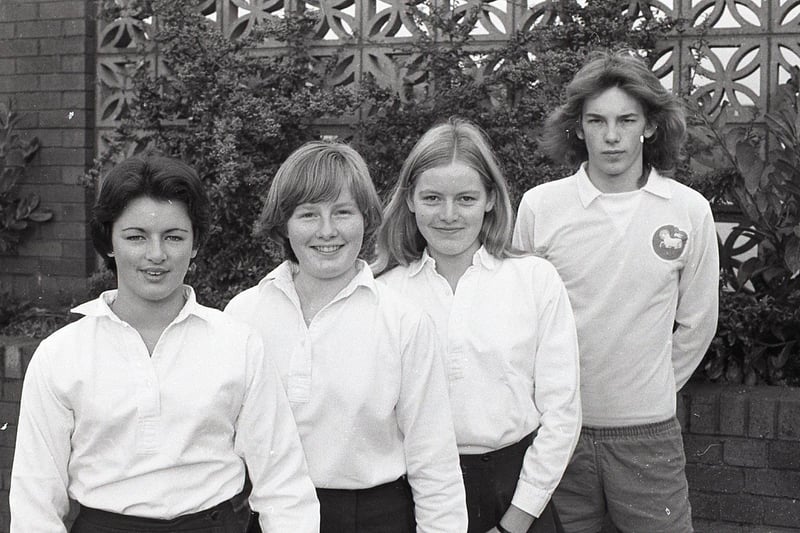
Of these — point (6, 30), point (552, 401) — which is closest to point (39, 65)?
point (6, 30)

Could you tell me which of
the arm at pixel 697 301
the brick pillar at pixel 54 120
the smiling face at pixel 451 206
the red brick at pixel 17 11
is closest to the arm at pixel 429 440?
the smiling face at pixel 451 206

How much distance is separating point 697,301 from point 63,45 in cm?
380

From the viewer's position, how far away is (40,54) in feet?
17.8

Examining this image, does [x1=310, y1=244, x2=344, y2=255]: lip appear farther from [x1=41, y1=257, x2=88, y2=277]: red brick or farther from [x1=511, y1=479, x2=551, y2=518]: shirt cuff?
[x1=41, y1=257, x2=88, y2=277]: red brick

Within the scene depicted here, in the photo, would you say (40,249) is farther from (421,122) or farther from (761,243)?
(761,243)

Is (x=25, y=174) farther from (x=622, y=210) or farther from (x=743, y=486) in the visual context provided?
(x=743, y=486)

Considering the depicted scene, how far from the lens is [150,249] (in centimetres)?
231

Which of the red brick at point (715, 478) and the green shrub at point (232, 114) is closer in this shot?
the red brick at point (715, 478)

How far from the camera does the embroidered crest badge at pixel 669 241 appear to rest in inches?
120

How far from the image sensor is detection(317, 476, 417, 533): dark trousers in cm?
241

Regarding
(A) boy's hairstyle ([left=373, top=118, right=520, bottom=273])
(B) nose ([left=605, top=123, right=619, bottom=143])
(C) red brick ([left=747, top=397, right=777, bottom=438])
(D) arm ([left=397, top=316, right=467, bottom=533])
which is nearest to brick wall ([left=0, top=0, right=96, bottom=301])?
(A) boy's hairstyle ([left=373, top=118, right=520, bottom=273])

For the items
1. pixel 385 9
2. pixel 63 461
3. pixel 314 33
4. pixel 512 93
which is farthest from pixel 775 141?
pixel 63 461

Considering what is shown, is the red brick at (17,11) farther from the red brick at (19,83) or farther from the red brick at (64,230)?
the red brick at (64,230)

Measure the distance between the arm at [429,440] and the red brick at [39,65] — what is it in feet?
12.2
